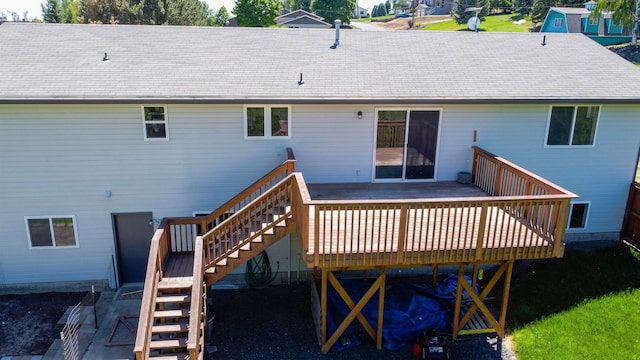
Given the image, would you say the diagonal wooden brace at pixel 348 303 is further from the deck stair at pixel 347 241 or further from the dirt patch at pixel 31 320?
the dirt patch at pixel 31 320

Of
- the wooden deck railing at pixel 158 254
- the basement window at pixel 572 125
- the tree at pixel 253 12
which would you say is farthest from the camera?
the tree at pixel 253 12

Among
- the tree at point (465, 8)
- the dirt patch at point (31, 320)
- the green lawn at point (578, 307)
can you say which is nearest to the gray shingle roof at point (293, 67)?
the green lawn at point (578, 307)

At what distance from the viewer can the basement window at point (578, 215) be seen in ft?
39.1

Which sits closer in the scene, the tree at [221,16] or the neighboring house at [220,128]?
the neighboring house at [220,128]

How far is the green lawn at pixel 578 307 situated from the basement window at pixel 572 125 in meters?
2.89

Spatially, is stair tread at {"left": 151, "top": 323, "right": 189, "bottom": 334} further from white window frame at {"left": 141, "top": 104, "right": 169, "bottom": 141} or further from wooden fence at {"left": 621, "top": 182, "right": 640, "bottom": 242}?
wooden fence at {"left": 621, "top": 182, "right": 640, "bottom": 242}

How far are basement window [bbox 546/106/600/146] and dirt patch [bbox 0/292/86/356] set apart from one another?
1192 centimetres

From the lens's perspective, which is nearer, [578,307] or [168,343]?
A: [168,343]

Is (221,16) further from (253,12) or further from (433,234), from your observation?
(433,234)

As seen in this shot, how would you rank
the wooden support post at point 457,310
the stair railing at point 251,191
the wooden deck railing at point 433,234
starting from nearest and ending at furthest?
the wooden deck railing at point 433,234, the wooden support post at point 457,310, the stair railing at point 251,191

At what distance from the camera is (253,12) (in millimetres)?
50344

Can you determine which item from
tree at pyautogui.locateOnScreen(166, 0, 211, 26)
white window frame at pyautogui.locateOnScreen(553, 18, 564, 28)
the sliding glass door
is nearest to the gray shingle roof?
the sliding glass door

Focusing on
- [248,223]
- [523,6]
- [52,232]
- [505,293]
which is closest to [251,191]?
[248,223]

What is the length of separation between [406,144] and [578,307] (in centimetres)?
512
